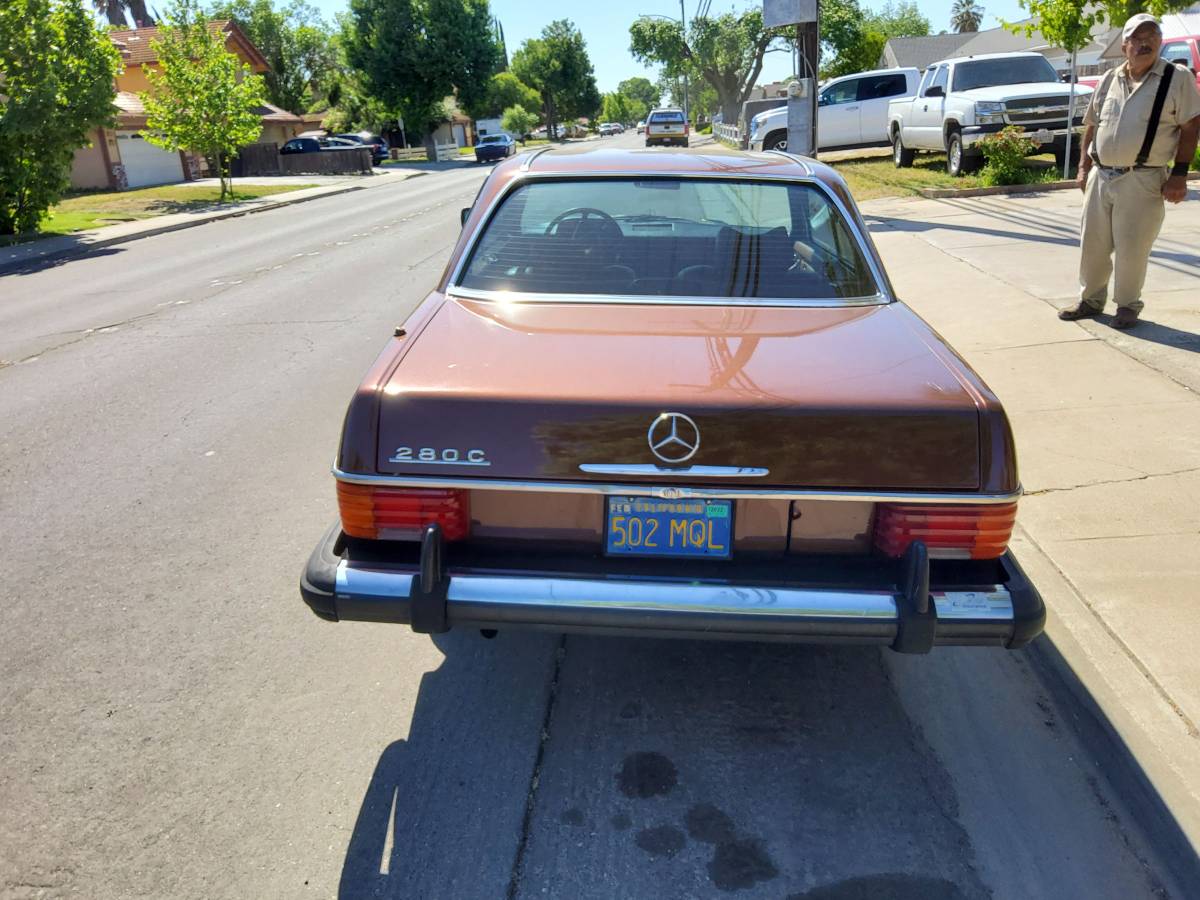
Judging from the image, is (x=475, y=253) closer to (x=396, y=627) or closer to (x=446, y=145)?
(x=396, y=627)

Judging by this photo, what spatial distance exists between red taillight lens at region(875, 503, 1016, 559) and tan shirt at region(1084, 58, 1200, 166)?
16.5 ft

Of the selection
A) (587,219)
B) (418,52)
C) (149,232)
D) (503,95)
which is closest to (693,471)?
(587,219)

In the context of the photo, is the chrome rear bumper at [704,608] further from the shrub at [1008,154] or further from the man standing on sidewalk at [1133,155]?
the shrub at [1008,154]

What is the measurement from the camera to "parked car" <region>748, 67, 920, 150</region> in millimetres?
21891

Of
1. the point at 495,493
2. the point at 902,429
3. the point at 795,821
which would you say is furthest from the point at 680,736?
the point at 902,429

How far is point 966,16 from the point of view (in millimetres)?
103188

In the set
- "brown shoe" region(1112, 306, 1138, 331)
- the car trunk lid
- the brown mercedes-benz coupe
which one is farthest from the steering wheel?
"brown shoe" region(1112, 306, 1138, 331)

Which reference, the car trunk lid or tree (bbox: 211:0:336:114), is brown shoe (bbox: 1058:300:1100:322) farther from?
tree (bbox: 211:0:336:114)

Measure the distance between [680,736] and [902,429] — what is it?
128 centimetres

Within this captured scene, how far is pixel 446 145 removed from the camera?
2149 inches

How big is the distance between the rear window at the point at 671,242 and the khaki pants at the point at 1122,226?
4.08 m

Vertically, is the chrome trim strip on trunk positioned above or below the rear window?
below

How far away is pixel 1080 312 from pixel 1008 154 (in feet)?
27.6

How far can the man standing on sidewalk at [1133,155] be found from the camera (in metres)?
6.36
